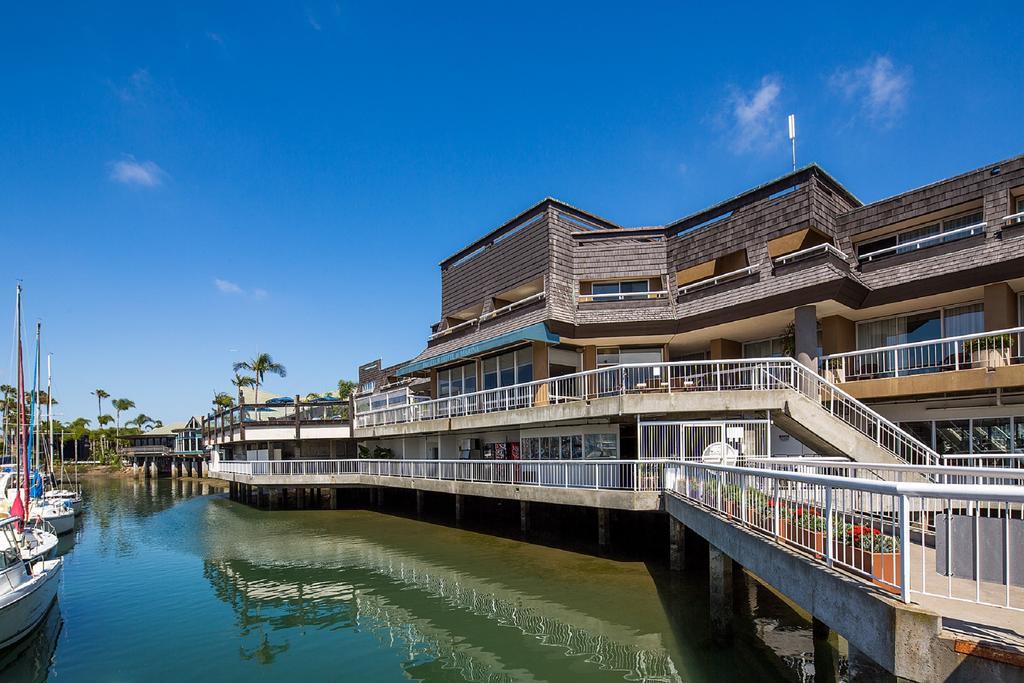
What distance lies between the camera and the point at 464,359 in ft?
90.5

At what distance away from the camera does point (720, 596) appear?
11.3 m

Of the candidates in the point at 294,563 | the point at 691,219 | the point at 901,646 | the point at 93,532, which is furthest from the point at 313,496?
the point at 901,646

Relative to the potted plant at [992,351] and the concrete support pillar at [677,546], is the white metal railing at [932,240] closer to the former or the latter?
the potted plant at [992,351]

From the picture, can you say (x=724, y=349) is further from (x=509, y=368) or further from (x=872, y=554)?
(x=872, y=554)

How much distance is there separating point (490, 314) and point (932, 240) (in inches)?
640

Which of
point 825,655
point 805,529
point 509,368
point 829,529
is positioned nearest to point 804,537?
point 805,529

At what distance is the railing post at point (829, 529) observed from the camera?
21.1 ft

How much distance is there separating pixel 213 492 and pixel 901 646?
173 ft

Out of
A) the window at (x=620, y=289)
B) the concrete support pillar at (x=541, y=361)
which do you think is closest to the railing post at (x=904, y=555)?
the concrete support pillar at (x=541, y=361)

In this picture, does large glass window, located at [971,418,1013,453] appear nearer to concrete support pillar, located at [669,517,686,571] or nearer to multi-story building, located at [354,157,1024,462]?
multi-story building, located at [354,157,1024,462]

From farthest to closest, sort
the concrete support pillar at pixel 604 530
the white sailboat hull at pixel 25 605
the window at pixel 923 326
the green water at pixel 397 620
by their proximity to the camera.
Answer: the concrete support pillar at pixel 604 530 → the window at pixel 923 326 → the white sailboat hull at pixel 25 605 → the green water at pixel 397 620

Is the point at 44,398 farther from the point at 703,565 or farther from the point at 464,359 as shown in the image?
the point at 703,565

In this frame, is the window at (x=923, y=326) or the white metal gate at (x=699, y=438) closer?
the white metal gate at (x=699, y=438)

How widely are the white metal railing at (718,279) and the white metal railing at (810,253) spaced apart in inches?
38.2
